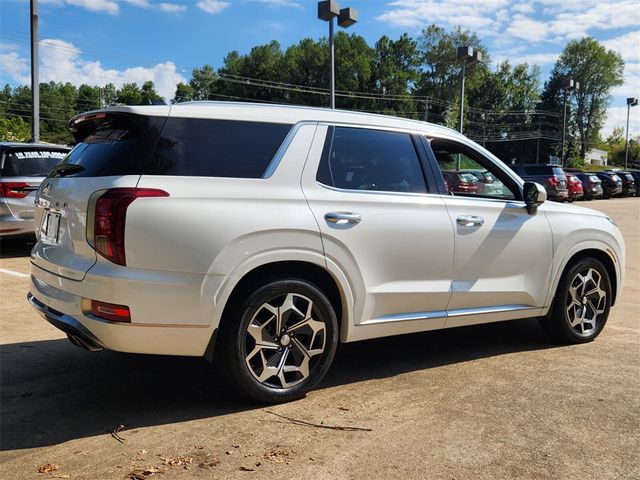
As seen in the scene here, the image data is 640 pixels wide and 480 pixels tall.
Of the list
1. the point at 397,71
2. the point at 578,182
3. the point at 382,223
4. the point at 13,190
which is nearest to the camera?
the point at 382,223

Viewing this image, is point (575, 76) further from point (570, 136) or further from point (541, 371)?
point (541, 371)

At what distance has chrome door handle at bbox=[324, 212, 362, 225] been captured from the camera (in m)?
3.70

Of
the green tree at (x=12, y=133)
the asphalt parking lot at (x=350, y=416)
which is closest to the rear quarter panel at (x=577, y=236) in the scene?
the asphalt parking lot at (x=350, y=416)

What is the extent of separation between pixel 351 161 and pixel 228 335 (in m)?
1.43

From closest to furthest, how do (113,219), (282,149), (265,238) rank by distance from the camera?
(113,219) < (265,238) < (282,149)

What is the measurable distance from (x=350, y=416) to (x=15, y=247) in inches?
349

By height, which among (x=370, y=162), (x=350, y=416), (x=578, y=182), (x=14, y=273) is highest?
(x=578, y=182)

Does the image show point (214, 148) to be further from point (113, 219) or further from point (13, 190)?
point (13, 190)

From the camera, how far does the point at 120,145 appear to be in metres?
3.45

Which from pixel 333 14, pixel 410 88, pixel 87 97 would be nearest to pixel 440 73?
pixel 410 88

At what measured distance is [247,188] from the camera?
349 cm

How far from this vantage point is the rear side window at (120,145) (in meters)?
3.34

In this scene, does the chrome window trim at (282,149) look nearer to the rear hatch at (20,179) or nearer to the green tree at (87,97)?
the rear hatch at (20,179)

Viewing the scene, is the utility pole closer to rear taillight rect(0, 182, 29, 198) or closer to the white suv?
rear taillight rect(0, 182, 29, 198)
